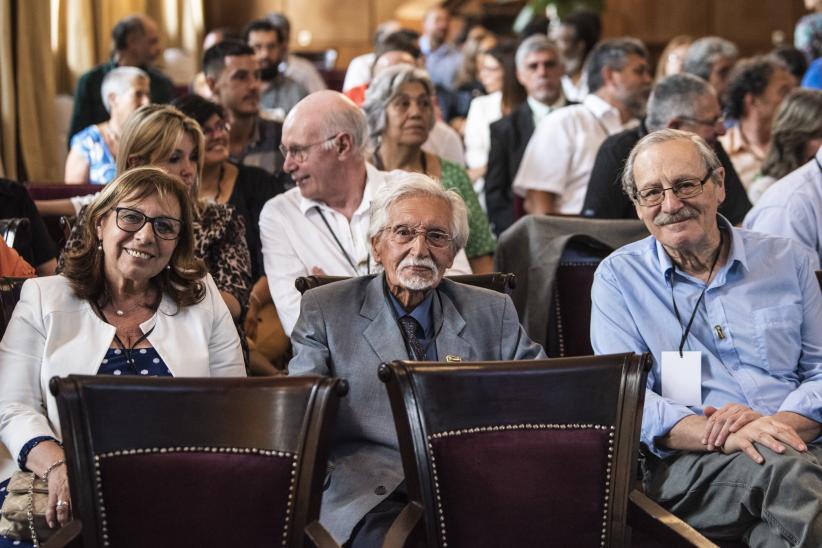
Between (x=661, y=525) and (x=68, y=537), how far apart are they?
3.53 ft

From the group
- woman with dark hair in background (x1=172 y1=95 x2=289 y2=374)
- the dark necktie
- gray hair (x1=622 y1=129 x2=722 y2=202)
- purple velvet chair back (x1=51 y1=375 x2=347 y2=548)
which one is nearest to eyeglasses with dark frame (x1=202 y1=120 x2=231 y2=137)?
woman with dark hair in background (x1=172 y1=95 x2=289 y2=374)

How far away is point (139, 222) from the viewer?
2.65 meters

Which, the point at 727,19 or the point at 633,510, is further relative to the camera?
the point at 727,19

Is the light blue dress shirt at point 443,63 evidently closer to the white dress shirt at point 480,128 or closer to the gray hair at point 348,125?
the white dress shirt at point 480,128

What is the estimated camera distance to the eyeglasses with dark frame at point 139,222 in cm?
264

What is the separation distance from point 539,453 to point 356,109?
6.29ft

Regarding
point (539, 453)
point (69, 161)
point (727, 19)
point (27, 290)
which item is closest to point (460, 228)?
point (539, 453)

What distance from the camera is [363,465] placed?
8.38ft

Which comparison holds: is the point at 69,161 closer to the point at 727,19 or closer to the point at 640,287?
the point at 640,287

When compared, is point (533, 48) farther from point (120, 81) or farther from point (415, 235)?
point (415, 235)

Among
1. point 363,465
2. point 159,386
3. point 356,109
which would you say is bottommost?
point 363,465

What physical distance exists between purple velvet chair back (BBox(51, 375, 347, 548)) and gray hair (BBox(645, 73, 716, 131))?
2.66 metres

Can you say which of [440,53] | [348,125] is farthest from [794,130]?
[440,53]

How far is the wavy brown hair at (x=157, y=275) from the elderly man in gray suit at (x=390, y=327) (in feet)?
0.98
